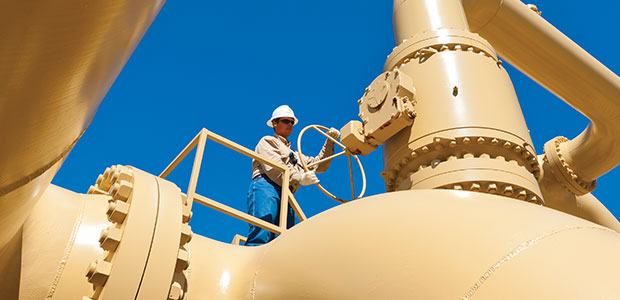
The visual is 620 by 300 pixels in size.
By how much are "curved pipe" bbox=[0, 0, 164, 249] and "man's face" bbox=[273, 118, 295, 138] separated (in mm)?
4774

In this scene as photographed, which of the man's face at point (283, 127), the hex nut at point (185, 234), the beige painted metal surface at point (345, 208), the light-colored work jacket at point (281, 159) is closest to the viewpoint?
the beige painted metal surface at point (345, 208)

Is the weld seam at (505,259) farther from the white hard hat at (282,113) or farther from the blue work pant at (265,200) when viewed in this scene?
the white hard hat at (282,113)

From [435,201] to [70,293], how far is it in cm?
127

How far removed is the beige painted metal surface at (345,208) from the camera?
0.73 m

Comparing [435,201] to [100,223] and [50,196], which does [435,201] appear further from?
[50,196]

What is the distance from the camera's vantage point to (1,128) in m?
0.69

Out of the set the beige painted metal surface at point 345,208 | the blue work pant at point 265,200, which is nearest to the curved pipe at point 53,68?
the beige painted metal surface at point 345,208

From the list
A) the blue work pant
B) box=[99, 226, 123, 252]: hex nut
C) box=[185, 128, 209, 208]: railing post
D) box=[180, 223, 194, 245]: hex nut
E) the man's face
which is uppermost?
the man's face

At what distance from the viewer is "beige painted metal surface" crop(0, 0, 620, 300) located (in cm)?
73

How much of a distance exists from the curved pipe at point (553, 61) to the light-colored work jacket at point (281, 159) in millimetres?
1839

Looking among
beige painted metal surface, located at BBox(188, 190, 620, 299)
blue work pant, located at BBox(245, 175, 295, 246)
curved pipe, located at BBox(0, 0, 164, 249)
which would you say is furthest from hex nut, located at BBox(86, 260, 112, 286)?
blue work pant, located at BBox(245, 175, 295, 246)

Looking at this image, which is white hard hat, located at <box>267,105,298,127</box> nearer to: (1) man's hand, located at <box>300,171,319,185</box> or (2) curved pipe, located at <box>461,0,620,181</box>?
(1) man's hand, located at <box>300,171,319,185</box>

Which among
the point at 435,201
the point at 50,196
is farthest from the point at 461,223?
the point at 50,196

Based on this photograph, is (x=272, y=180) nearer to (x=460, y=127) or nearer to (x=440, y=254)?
(x=460, y=127)
